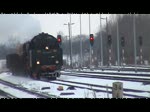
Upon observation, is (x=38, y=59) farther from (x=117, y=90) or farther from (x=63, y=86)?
(x=117, y=90)

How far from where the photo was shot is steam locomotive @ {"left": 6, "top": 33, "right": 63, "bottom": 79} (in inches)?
566

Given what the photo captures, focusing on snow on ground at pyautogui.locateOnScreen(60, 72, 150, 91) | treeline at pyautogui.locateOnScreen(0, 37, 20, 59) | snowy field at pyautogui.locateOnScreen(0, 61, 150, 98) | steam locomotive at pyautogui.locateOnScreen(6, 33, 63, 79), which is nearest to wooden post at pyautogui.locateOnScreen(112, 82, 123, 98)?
snowy field at pyautogui.locateOnScreen(0, 61, 150, 98)

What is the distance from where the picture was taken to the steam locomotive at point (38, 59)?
14.4 metres

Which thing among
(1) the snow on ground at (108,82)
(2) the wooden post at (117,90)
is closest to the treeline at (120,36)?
(1) the snow on ground at (108,82)

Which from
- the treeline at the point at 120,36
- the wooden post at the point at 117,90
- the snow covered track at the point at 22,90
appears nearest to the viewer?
the wooden post at the point at 117,90

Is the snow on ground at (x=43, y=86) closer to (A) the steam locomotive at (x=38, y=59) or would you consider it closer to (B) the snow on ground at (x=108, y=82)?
(A) the steam locomotive at (x=38, y=59)

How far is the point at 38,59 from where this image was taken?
17906 millimetres

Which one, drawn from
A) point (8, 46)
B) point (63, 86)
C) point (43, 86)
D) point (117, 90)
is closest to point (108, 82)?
point (63, 86)

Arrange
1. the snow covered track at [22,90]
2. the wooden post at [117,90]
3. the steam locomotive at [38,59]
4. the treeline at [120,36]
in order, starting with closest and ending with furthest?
the wooden post at [117,90] < the snow covered track at [22,90] < the treeline at [120,36] < the steam locomotive at [38,59]
